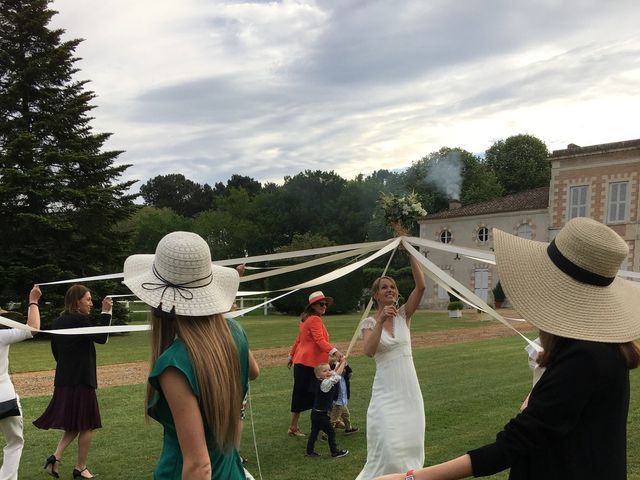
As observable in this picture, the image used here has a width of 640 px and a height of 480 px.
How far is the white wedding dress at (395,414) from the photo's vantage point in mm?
4504

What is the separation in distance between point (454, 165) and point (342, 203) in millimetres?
12041

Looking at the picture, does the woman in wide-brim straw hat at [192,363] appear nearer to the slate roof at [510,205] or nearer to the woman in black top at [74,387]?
the woman in black top at [74,387]

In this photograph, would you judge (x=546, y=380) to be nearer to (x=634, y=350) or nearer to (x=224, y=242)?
(x=634, y=350)

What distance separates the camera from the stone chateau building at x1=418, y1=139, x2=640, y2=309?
101 ft

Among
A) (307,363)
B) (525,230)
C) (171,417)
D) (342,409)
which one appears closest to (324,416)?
(342,409)

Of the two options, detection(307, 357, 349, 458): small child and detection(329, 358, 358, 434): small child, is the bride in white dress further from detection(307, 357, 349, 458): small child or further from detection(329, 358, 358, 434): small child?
detection(329, 358, 358, 434): small child

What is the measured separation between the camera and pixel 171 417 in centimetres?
207

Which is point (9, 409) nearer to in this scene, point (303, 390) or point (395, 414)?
point (395, 414)

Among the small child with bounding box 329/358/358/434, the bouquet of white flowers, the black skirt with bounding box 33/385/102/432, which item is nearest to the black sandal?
Result: the black skirt with bounding box 33/385/102/432

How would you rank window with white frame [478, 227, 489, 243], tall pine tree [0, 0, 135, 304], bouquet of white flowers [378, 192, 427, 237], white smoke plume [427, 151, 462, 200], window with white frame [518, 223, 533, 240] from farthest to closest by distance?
white smoke plume [427, 151, 462, 200], window with white frame [478, 227, 489, 243], window with white frame [518, 223, 533, 240], tall pine tree [0, 0, 135, 304], bouquet of white flowers [378, 192, 427, 237]

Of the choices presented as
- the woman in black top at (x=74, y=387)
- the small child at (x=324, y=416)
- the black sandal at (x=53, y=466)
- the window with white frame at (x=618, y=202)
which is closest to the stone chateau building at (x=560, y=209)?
the window with white frame at (x=618, y=202)

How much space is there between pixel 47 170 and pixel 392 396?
2233 cm

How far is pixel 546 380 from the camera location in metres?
1.75

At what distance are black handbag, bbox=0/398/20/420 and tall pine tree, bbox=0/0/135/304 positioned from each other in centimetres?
1897
